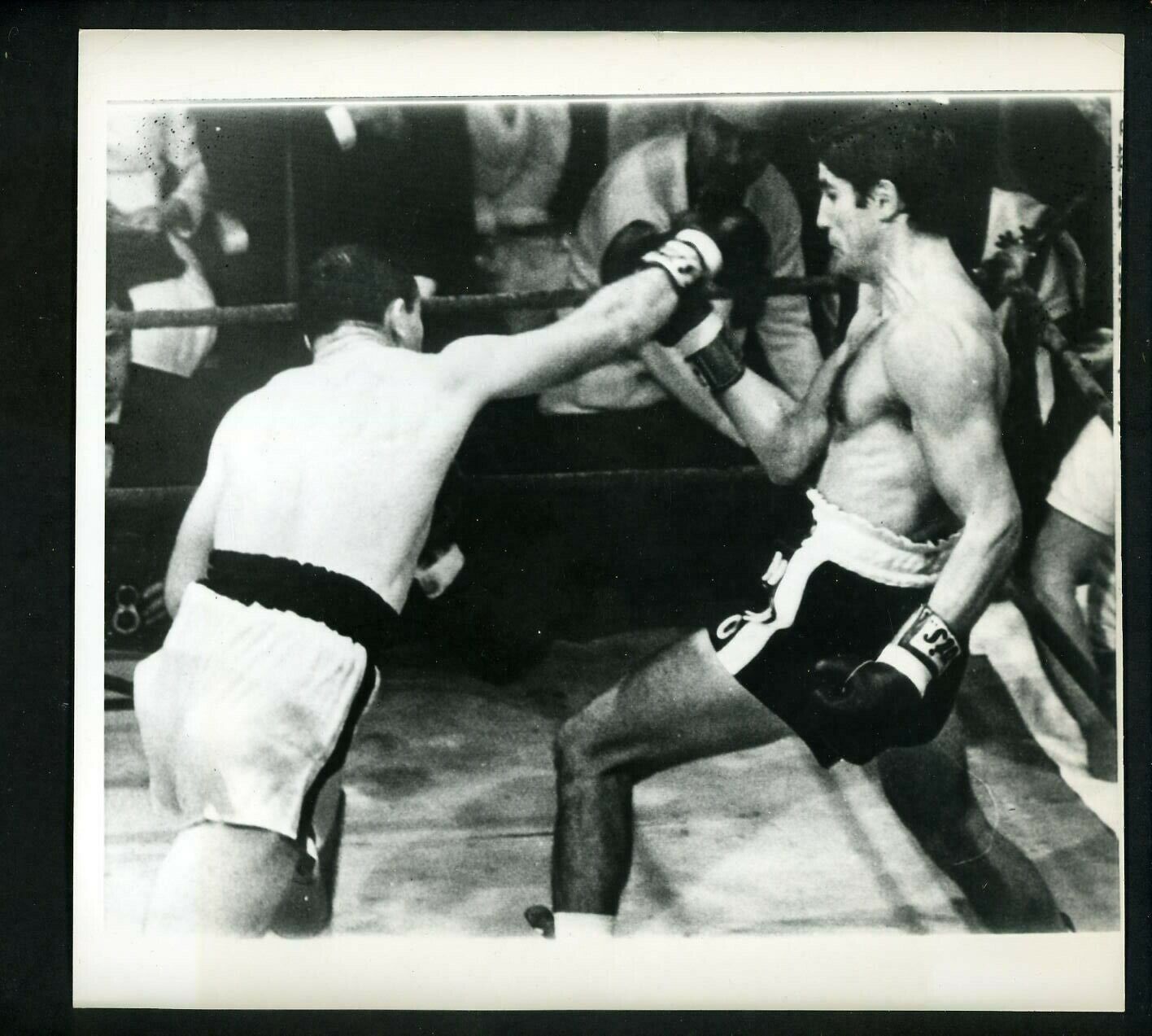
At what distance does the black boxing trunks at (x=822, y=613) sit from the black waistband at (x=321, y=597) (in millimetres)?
877

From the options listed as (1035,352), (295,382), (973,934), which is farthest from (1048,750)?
(295,382)

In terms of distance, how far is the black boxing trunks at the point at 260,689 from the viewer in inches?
117

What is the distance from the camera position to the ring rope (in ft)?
9.98

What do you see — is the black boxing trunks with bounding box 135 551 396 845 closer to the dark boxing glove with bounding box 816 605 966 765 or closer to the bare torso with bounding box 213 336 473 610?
the bare torso with bounding box 213 336 473 610

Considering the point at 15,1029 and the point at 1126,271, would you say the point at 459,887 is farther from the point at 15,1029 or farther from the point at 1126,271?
the point at 1126,271

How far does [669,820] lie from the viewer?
2.97 meters

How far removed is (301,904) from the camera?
9.66 feet

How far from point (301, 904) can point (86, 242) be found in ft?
6.02

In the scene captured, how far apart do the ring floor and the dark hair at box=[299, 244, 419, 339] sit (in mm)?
957

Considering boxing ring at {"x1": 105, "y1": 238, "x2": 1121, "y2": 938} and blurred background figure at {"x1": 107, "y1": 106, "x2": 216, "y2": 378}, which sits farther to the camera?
blurred background figure at {"x1": 107, "y1": 106, "x2": 216, "y2": 378}

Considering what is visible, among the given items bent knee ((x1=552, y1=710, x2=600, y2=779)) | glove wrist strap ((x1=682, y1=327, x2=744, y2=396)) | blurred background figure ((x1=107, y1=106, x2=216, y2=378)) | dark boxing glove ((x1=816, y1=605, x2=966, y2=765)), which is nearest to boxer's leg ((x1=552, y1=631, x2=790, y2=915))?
bent knee ((x1=552, y1=710, x2=600, y2=779))

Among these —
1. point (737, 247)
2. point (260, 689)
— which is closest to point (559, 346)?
point (737, 247)

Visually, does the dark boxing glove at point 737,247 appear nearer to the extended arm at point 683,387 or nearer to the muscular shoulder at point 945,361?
the extended arm at point 683,387

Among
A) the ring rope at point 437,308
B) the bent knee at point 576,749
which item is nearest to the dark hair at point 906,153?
the ring rope at point 437,308
